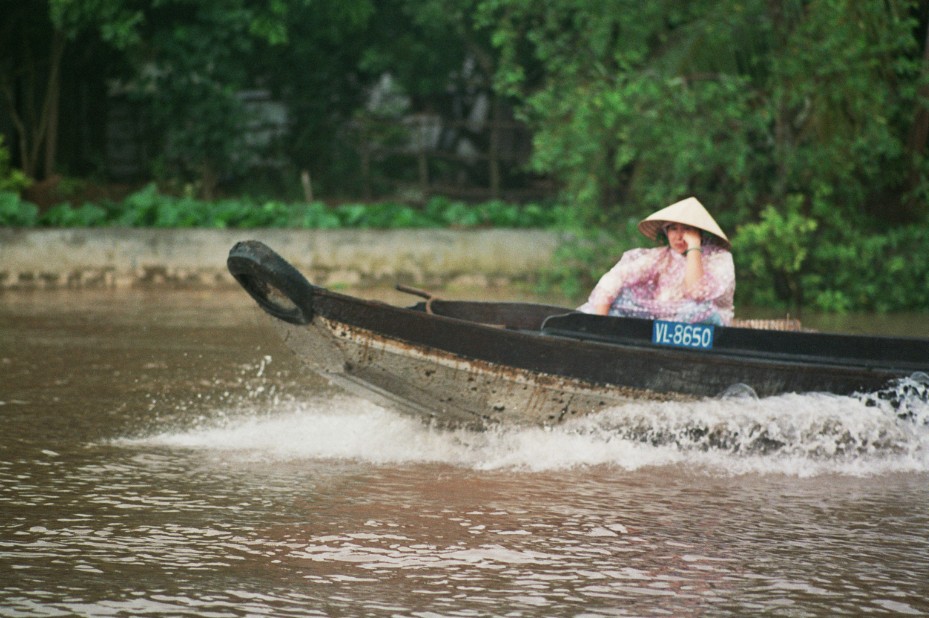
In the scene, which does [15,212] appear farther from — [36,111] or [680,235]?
[680,235]

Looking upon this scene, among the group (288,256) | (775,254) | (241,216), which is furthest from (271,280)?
(241,216)

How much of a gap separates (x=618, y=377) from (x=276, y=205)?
505 inches

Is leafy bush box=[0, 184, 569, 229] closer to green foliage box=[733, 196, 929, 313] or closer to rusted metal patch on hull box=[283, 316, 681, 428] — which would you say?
green foliage box=[733, 196, 929, 313]

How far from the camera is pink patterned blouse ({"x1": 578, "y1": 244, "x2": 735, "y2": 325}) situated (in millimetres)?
8773

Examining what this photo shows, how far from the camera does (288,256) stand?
61.9 ft

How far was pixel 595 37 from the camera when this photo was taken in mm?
16484

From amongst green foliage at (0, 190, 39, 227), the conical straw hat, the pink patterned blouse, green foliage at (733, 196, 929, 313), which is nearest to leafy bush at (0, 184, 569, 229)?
green foliage at (0, 190, 39, 227)

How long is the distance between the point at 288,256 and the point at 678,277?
10527 millimetres

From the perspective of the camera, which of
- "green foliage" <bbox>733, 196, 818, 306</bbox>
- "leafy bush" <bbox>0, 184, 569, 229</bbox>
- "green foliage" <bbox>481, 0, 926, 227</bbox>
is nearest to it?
"green foliage" <bbox>481, 0, 926, 227</bbox>

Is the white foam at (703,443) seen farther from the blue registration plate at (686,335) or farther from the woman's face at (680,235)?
the woman's face at (680,235)

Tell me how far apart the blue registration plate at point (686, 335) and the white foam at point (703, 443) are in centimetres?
32

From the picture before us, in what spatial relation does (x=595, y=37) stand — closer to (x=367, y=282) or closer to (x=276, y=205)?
(x=367, y=282)

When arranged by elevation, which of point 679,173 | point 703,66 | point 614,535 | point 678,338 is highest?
point 703,66

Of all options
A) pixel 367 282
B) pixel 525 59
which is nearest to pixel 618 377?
pixel 367 282
